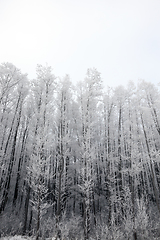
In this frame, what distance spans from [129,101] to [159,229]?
36.0ft

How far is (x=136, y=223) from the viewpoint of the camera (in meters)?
10.1

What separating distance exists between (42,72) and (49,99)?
286cm

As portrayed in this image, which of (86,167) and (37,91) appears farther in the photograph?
(37,91)

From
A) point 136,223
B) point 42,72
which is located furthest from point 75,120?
point 136,223

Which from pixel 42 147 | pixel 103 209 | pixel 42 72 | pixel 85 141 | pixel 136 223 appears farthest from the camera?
pixel 103 209

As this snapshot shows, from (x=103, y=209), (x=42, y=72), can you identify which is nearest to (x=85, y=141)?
(x=42, y=72)

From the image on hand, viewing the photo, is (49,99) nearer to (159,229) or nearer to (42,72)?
(42,72)

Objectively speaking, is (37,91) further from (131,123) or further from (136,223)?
(136,223)

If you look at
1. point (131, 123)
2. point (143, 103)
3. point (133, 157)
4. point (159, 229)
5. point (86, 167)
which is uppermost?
point (143, 103)

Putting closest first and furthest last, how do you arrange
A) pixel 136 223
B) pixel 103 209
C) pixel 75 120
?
pixel 136 223 → pixel 75 120 → pixel 103 209

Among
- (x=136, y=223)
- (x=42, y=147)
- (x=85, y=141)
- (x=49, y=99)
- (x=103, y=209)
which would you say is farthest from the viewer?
(x=103, y=209)

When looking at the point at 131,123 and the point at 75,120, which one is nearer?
the point at 131,123

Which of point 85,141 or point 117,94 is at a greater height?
point 117,94

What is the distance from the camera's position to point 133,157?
39.0 feet
